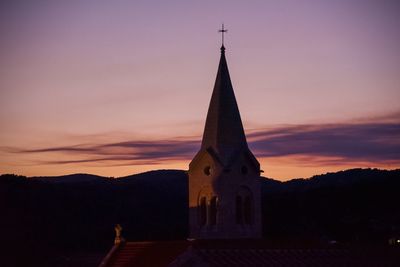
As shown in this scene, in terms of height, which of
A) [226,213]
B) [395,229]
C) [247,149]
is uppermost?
[247,149]

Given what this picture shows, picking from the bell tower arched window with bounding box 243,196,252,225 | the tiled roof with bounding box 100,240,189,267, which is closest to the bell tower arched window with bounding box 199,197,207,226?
the bell tower arched window with bounding box 243,196,252,225

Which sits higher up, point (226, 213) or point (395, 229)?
point (226, 213)

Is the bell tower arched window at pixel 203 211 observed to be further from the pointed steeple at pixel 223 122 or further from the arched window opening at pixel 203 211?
the pointed steeple at pixel 223 122

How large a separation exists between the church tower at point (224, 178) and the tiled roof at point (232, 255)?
7.31 feet

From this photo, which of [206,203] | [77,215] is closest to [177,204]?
[77,215]

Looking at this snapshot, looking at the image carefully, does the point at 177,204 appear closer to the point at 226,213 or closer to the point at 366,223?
the point at 366,223

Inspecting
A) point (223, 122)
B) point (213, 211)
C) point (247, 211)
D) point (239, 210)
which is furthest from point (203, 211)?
point (223, 122)

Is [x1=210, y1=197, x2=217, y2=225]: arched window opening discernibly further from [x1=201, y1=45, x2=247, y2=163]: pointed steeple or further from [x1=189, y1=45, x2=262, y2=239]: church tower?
[x1=201, y1=45, x2=247, y2=163]: pointed steeple

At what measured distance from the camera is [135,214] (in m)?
107

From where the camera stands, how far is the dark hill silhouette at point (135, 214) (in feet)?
320

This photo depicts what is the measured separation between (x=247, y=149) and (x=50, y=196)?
62594 mm

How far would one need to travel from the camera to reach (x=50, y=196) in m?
110

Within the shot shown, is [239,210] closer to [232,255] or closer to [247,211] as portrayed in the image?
[247,211]

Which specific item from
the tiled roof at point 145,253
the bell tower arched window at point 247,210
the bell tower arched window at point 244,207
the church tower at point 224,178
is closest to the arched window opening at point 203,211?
the church tower at point 224,178
